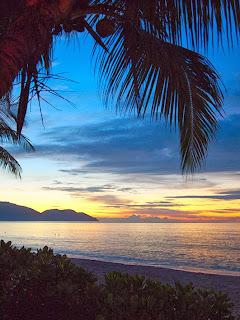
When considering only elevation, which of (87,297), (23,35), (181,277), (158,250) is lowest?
(158,250)

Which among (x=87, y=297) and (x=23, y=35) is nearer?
(x=23, y=35)

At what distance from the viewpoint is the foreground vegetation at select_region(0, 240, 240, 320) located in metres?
2.78

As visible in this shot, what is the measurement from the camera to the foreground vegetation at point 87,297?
9.12 feet

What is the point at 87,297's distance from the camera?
3305 millimetres

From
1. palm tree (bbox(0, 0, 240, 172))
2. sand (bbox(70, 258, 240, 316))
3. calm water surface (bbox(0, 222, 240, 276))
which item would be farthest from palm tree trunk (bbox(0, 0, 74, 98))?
calm water surface (bbox(0, 222, 240, 276))

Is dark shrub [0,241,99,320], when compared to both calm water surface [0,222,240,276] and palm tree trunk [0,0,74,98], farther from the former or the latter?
calm water surface [0,222,240,276]

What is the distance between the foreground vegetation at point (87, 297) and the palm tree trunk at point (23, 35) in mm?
2104

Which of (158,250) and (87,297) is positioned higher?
(87,297)

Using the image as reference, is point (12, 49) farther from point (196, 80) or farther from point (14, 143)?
point (14, 143)

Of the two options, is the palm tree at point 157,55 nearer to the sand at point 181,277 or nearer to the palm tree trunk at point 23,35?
Answer: the palm tree trunk at point 23,35

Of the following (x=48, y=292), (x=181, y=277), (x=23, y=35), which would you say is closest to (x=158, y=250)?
(x=181, y=277)

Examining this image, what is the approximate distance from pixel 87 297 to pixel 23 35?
259 cm

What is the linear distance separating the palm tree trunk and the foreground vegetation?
2104 mm

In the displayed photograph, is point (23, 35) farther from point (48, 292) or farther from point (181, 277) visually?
point (181, 277)
